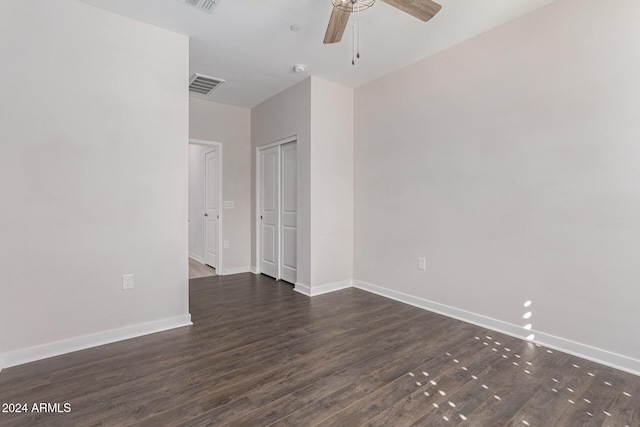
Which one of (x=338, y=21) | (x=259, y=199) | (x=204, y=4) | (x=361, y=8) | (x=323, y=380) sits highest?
(x=204, y=4)

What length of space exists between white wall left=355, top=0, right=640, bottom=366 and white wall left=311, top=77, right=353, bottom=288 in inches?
26.8

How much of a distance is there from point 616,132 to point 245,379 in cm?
317

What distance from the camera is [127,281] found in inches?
105

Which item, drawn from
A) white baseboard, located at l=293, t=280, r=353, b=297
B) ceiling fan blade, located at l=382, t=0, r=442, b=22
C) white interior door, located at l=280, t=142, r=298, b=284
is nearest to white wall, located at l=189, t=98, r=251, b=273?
white interior door, located at l=280, t=142, r=298, b=284

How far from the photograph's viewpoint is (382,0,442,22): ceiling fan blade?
196 cm

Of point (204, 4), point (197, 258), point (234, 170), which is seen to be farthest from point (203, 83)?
point (197, 258)

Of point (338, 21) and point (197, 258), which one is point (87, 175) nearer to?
point (338, 21)

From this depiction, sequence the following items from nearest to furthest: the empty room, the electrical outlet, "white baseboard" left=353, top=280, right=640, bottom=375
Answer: the empty room < "white baseboard" left=353, top=280, right=640, bottom=375 < the electrical outlet

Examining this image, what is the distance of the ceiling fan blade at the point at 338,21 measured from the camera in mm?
2049

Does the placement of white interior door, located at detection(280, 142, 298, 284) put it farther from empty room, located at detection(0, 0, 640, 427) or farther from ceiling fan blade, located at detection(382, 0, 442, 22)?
ceiling fan blade, located at detection(382, 0, 442, 22)

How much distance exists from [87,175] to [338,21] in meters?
2.34

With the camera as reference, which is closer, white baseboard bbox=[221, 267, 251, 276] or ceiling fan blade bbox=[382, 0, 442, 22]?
ceiling fan blade bbox=[382, 0, 442, 22]

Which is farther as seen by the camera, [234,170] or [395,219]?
[234,170]

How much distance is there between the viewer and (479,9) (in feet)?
8.31
